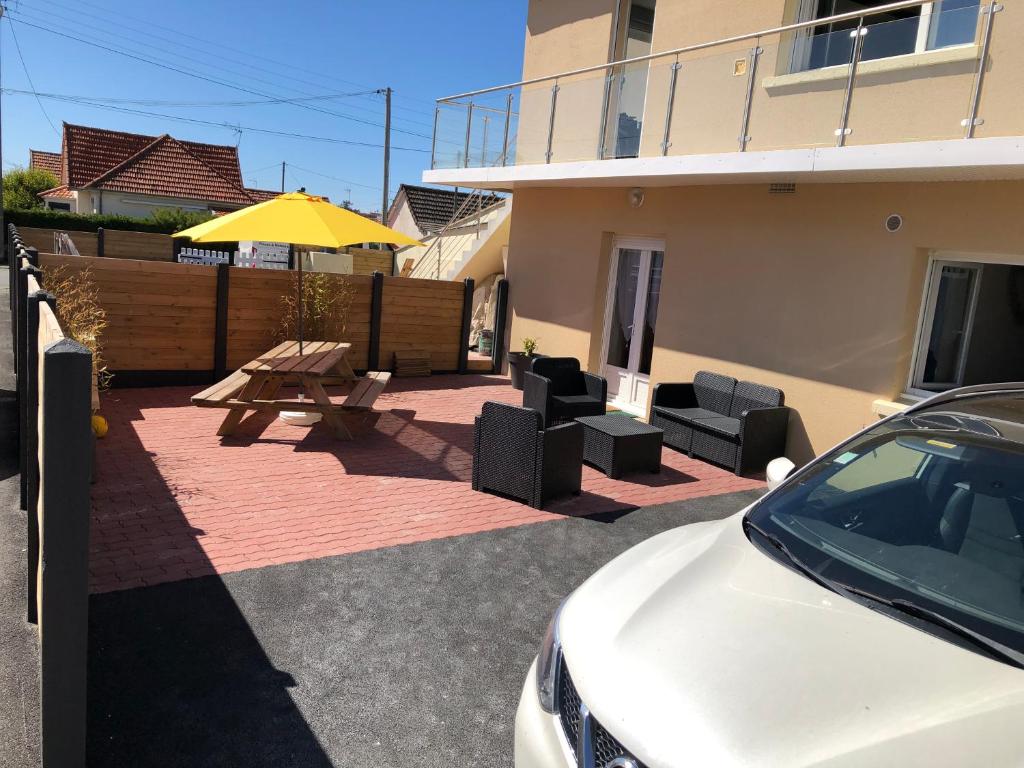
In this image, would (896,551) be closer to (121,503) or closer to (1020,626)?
(1020,626)

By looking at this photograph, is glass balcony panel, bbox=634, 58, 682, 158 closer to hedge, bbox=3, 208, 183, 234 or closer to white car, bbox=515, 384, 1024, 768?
white car, bbox=515, 384, 1024, 768

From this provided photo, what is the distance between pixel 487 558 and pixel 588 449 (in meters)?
2.82

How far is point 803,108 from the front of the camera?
789cm

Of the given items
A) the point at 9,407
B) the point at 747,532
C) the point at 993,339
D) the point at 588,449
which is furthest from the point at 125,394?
the point at 993,339

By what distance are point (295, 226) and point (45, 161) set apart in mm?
58055

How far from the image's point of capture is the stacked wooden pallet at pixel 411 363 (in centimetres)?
1197

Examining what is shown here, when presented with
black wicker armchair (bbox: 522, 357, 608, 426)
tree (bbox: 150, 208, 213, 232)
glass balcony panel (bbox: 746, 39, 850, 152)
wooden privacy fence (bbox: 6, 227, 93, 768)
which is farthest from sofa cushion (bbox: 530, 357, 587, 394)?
tree (bbox: 150, 208, 213, 232)

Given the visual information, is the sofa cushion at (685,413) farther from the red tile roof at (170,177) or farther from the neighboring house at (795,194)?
the red tile roof at (170,177)

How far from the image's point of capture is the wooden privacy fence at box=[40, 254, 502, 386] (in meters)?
9.30

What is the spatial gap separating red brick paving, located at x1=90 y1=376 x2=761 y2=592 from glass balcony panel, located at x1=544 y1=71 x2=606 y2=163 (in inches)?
168

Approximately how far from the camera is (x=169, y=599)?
4219 millimetres

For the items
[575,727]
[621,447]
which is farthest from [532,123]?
[575,727]

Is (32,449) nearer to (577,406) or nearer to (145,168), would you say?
(577,406)

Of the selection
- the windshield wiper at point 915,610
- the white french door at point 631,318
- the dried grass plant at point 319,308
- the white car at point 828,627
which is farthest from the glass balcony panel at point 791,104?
the windshield wiper at point 915,610
